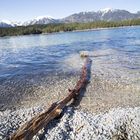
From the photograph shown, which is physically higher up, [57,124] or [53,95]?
[57,124]

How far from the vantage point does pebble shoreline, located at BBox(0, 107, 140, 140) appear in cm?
945

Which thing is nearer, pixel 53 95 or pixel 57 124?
pixel 57 124

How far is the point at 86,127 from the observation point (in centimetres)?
1012

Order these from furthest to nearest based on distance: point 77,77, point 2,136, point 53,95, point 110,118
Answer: point 77,77 < point 53,95 < point 110,118 < point 2,136

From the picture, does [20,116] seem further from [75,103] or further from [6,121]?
[75,103]

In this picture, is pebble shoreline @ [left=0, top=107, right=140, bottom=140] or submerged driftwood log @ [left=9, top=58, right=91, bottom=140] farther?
pebble shoreline @ [left=0, top=107, right=140, bottom=140]

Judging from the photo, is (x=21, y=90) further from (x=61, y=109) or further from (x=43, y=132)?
(x=43, y=132)

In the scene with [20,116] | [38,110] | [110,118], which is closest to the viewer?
[110,118]

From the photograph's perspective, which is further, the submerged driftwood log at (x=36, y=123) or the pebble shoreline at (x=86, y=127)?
the pebble shoreline at (x=86, y=127)

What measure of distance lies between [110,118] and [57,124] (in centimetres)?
197

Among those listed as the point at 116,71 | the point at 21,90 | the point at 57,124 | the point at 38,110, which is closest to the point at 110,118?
the point at 57,124

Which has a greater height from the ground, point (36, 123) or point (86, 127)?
point (36, 123)

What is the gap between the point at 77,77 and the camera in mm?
22156

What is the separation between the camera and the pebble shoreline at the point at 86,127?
9445 mm
